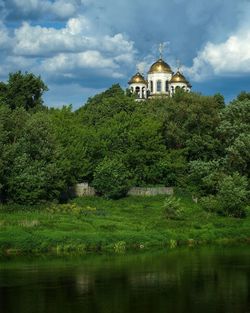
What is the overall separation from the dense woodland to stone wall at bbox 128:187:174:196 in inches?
36.9

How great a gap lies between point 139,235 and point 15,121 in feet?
73.1

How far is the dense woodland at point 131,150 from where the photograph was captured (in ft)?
214

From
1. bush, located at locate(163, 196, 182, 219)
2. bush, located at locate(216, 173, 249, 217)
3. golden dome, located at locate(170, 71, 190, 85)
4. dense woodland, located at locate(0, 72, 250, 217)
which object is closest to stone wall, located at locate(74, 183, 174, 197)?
dense woodland, located at locate(0, 72, 250, 217)

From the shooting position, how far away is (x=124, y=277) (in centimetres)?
4016

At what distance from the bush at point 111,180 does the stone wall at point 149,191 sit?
4.53 feet

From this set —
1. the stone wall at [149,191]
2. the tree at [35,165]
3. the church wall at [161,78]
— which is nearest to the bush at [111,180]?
the stone wall at [149,191]

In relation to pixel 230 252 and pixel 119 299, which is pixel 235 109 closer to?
pixel 230 252

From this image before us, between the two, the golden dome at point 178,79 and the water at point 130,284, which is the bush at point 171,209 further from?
the golden dome at point 178,79

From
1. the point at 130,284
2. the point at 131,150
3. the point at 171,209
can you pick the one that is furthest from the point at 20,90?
the point at 130,284

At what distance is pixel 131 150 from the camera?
79625 millimetres

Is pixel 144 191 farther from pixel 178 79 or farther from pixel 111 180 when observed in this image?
pixel 178 79

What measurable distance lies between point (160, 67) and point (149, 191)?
170 feet

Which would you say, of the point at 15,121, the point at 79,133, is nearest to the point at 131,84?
the point at 79,133

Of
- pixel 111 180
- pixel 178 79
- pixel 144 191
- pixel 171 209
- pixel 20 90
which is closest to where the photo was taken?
pixel 171 209
